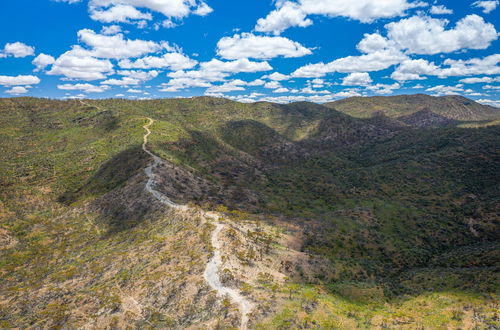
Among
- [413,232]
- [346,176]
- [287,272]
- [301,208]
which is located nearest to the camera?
[287,272]

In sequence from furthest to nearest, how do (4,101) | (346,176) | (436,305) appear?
(4,101) → (346,176) → (436,305)

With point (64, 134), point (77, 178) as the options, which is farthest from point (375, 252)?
point (64, 134)

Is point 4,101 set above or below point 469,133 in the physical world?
above

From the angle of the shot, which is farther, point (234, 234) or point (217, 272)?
point (234, 234)

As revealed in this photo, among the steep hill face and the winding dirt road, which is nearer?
the winding dirt road

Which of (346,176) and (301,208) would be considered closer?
(301,208)

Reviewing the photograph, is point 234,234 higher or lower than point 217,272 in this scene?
higher

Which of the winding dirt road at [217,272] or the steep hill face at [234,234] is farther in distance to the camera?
the steep hill face at [234,234]

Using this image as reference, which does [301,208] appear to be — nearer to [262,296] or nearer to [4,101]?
[262,296]
